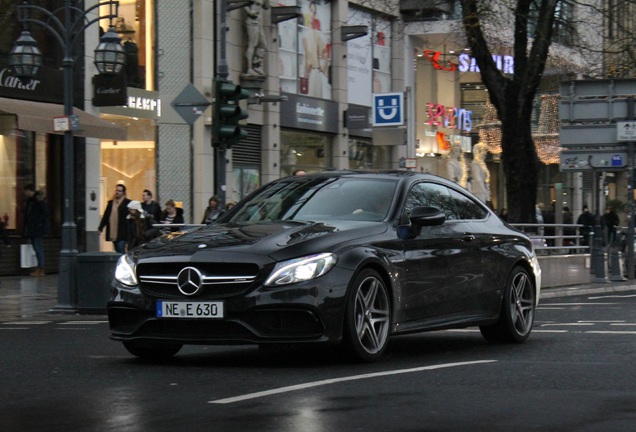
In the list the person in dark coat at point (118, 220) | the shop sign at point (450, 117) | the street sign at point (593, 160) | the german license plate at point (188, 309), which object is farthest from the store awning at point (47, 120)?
the shop sign at point (450, 117)

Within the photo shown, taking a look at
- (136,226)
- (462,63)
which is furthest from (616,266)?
(462,63)

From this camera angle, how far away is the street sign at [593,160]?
98.5 ft

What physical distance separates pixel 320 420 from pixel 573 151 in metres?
24.2

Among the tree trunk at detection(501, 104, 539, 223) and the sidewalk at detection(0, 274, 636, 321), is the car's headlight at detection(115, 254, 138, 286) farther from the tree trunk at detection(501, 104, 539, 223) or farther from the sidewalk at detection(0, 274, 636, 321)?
the tree trunk at detection(501, 104, 539, 223)

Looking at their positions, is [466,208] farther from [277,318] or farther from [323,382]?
[323,382]

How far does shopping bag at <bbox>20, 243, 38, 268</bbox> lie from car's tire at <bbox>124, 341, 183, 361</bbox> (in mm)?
18299

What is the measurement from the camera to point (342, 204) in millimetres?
10953

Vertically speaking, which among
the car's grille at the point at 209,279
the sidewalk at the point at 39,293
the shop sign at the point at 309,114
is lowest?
the sidewalk at the point at 39,293

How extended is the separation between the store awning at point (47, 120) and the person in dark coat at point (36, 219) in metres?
1.51

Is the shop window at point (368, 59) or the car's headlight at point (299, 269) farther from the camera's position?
the shop window at point (368, 59)

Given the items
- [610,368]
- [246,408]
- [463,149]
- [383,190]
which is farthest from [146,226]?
[463,149]

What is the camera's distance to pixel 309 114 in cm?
3947

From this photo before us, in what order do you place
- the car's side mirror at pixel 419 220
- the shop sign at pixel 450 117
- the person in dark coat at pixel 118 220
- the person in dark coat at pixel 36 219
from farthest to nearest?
the shop sign at pixel 450 117, the person in dark coat at pixel 36 219, the person in dark coat at pixel 118 220, the car's side mirror at pixel 419 220

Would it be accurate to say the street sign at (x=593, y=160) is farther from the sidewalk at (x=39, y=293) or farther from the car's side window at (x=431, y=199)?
the car's side window at (x=431, y=199)
